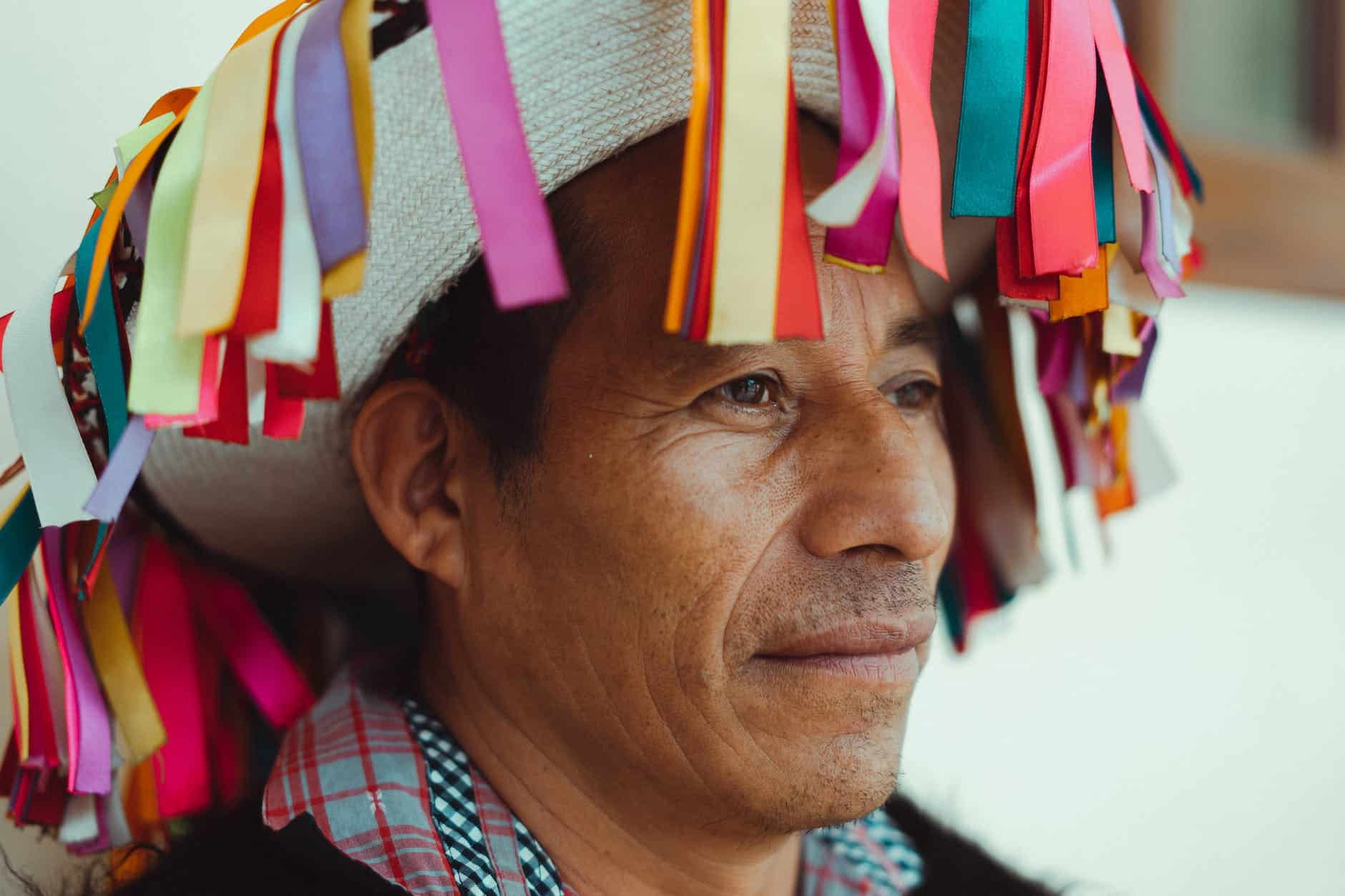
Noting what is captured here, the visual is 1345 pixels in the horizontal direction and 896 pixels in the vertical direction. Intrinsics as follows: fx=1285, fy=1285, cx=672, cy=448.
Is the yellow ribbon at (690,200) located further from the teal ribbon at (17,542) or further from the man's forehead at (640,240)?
the teal ribbon at (17,542)

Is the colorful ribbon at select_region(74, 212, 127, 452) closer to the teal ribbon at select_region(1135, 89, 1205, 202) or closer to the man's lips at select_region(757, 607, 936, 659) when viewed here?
the man's lips at select_region(757, 607, 936, 659)

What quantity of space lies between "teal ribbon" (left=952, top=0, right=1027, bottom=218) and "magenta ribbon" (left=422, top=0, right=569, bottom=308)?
1.03 ft

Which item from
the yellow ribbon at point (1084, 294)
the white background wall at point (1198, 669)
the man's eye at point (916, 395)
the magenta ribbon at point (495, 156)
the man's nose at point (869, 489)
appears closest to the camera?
the magenta ribbon at point (495, 156)

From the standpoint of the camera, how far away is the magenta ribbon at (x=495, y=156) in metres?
0.77

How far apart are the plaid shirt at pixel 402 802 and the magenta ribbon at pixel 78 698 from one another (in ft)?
0.51

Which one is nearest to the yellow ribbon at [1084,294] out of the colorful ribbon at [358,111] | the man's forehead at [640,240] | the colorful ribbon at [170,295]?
the man's forehead at [640,240]

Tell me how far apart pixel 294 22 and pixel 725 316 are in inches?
15.8

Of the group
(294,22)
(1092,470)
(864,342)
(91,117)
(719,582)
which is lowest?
(1092,470)

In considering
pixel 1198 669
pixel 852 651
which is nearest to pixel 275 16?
pixel 852 651

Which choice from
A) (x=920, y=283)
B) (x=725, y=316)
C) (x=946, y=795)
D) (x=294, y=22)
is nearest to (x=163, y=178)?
(x=294, y=22)

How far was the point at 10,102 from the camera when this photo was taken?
1.35m

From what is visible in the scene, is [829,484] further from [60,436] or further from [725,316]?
[60,436]

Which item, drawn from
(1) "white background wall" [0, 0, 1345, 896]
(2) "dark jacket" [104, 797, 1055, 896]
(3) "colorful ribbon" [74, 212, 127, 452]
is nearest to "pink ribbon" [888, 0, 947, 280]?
(3) "colorful ribbon" [74, 212, 127, 452]

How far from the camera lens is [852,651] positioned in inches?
45.1
